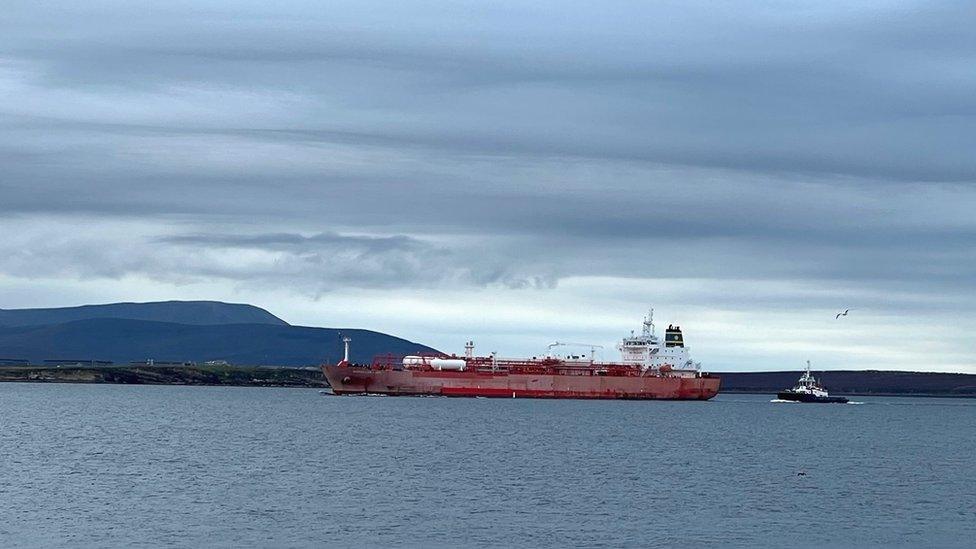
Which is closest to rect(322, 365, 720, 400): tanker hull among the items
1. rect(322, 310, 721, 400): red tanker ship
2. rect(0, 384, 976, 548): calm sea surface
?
rect(322, 310, 721, 400): red tanker ship

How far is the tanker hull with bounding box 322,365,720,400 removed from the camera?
140875 mm

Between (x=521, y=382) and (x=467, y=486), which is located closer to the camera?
(x=467, y=486)

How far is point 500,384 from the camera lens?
144625 millimetres

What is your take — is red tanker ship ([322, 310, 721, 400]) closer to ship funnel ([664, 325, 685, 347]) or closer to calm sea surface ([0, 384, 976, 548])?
ship funnel ([664, 325, 685, 347])

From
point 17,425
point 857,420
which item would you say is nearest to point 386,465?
point 17,425

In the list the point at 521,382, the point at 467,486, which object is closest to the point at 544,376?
the point at 521,382

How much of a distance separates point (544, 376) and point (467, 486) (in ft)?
305

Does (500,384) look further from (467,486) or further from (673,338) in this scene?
(467,486)

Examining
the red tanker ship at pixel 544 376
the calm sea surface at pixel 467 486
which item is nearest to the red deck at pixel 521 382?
the red tanker ship at pixel 544 376

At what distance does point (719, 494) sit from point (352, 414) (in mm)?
60018

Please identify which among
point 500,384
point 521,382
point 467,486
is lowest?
point 467,486

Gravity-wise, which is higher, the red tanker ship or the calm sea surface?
the red tanker ship

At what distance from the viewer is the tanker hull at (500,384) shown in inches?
5546

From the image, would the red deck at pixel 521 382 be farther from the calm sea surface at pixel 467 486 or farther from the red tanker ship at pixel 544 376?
the calm sea surface at pixel 467 486
